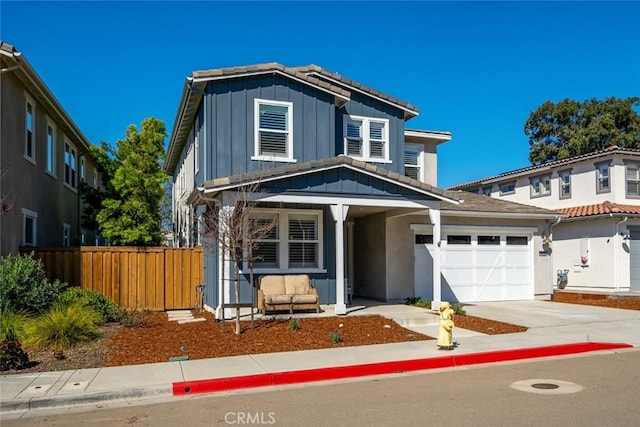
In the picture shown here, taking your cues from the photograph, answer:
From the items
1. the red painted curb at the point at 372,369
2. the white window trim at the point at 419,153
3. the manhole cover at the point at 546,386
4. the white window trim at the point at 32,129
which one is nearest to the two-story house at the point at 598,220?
the white window trim at the point at 419,153

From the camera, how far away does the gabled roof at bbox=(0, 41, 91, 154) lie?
12.8m

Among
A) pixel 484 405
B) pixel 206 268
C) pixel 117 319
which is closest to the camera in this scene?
pixel 484 405

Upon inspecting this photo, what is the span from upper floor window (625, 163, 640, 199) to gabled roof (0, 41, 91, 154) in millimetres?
21286

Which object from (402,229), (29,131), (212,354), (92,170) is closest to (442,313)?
(212,354)

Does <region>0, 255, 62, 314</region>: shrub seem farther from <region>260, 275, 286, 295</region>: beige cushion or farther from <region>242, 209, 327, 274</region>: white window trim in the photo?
<region>242, 209, 327, 274</region>: white window trim

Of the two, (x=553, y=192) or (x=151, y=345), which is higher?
(x=553, y=192)

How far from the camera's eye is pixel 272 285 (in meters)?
14.1

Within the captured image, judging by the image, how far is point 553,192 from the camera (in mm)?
25297

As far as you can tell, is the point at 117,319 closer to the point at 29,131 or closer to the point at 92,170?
the point at 29,131

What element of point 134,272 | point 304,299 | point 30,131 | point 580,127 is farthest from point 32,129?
point 580,127

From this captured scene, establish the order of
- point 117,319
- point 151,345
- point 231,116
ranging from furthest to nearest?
Result: point 231,116
point 117,319
point 151,345

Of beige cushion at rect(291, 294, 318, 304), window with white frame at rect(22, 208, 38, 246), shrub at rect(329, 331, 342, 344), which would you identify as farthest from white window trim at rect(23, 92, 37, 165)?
shrub at rect(329, 331, 342, 344)

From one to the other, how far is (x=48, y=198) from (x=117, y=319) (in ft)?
19.2

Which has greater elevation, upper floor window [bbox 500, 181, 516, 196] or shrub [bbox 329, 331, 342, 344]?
upper floor window [bbox 500, 181, 516, 196]
